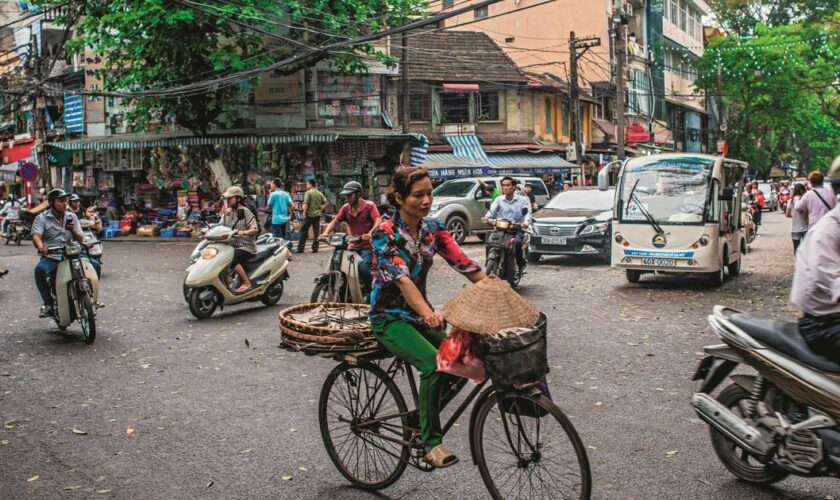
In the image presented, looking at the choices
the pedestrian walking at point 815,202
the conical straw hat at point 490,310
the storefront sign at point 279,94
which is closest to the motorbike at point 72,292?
the conical straw hat at point 490,310

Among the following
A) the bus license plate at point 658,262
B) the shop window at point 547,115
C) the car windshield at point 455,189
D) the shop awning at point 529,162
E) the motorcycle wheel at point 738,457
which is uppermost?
the shop window at point 547,115

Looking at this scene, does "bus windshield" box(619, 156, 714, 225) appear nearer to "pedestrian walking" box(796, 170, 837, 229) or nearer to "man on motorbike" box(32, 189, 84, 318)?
"pedestrian walking" box(796, 170, 837, 229)

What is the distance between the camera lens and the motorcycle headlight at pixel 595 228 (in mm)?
18156

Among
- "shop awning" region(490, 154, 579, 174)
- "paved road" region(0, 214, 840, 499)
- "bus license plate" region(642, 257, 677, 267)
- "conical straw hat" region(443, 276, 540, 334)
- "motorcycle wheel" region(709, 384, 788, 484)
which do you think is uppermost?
"shop awning" region(490, 154, 579, 174)

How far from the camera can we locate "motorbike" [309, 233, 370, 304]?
10859 millimetres

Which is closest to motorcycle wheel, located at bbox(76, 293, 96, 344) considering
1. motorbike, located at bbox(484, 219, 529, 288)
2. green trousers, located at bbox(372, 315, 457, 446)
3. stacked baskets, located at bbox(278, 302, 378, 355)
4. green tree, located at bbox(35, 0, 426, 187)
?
stacked baskets, located at bbox(278, 302, 378, 355)

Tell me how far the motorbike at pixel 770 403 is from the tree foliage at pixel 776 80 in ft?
152

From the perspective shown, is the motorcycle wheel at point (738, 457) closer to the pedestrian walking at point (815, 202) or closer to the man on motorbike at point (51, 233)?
the man on motorbike at point (51, 233)

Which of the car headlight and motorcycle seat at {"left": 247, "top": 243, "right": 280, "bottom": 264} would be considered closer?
motorcycle seat at {"left": 247, "top": 243, "right": 280, "bottom": 264}

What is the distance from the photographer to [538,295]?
1368 centimetres

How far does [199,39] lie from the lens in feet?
88.0

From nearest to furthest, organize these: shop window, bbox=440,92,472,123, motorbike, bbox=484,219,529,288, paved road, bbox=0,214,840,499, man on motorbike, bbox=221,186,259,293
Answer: paved road, bbox=0,214,840,499, man on motorbike, bbox=221,186,259,293, motorbike, bbox=484,219,529,288, shop window, bbox=440,92,472,123

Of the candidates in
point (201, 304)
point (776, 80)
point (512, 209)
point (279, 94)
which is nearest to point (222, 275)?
point (201, 304)

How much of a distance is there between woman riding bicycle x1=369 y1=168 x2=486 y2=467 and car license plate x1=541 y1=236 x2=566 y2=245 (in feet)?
45.4
